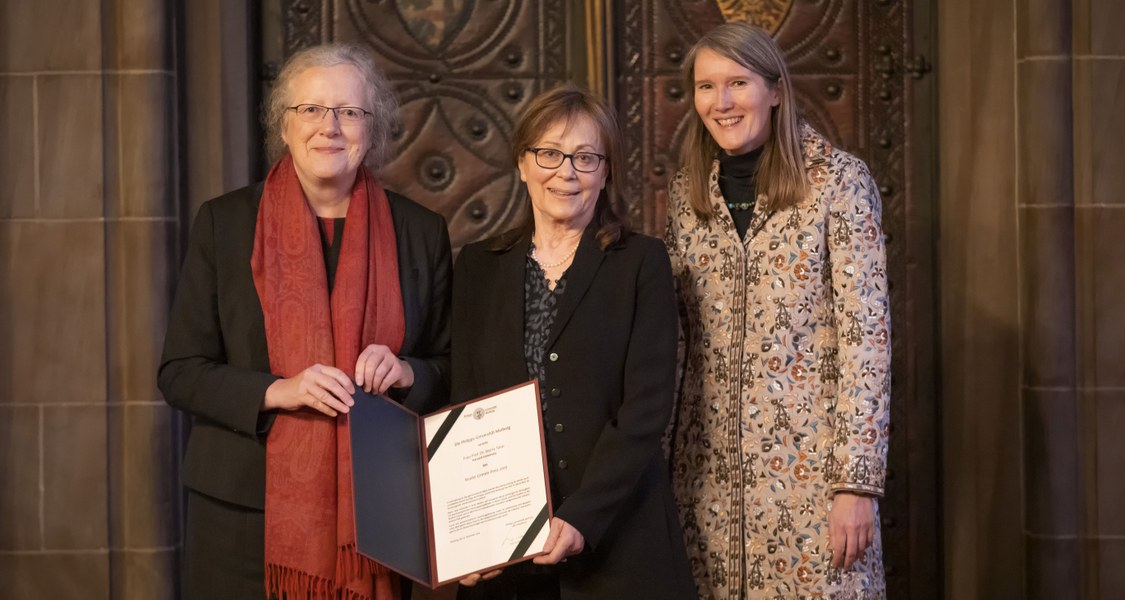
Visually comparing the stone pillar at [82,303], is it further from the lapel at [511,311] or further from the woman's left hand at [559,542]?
the woman's left hand at [559,542]

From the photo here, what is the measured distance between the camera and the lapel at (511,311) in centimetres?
250

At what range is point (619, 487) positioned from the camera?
240 cm

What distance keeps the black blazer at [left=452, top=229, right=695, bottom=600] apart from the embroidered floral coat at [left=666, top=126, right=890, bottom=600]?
0.21m

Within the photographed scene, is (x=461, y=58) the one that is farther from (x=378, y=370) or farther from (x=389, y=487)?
(x=389, y=487)

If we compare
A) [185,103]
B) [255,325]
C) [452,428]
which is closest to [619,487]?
[452,428]

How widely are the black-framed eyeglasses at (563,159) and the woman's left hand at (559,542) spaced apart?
71cm

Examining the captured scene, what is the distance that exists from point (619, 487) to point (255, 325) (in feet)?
2.74

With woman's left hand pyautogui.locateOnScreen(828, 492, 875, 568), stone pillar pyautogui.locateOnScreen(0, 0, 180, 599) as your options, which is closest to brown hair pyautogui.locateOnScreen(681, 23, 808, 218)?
woman's left hand pyautogui.locateOnScreen(828, 492, 875, 568)

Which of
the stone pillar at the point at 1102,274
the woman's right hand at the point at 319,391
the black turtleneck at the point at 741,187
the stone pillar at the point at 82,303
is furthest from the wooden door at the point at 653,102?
the woman's right hand at the point at 319,391

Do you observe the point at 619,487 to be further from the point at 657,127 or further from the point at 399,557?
the point at 657,127

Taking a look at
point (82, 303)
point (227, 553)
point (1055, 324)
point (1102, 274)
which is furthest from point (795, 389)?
point (82, 303)

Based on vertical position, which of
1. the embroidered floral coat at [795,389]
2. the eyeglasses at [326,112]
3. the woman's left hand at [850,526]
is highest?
the eyeglasses at [326,112]

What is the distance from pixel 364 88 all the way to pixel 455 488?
0.87 metres

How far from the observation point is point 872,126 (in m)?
4.10
